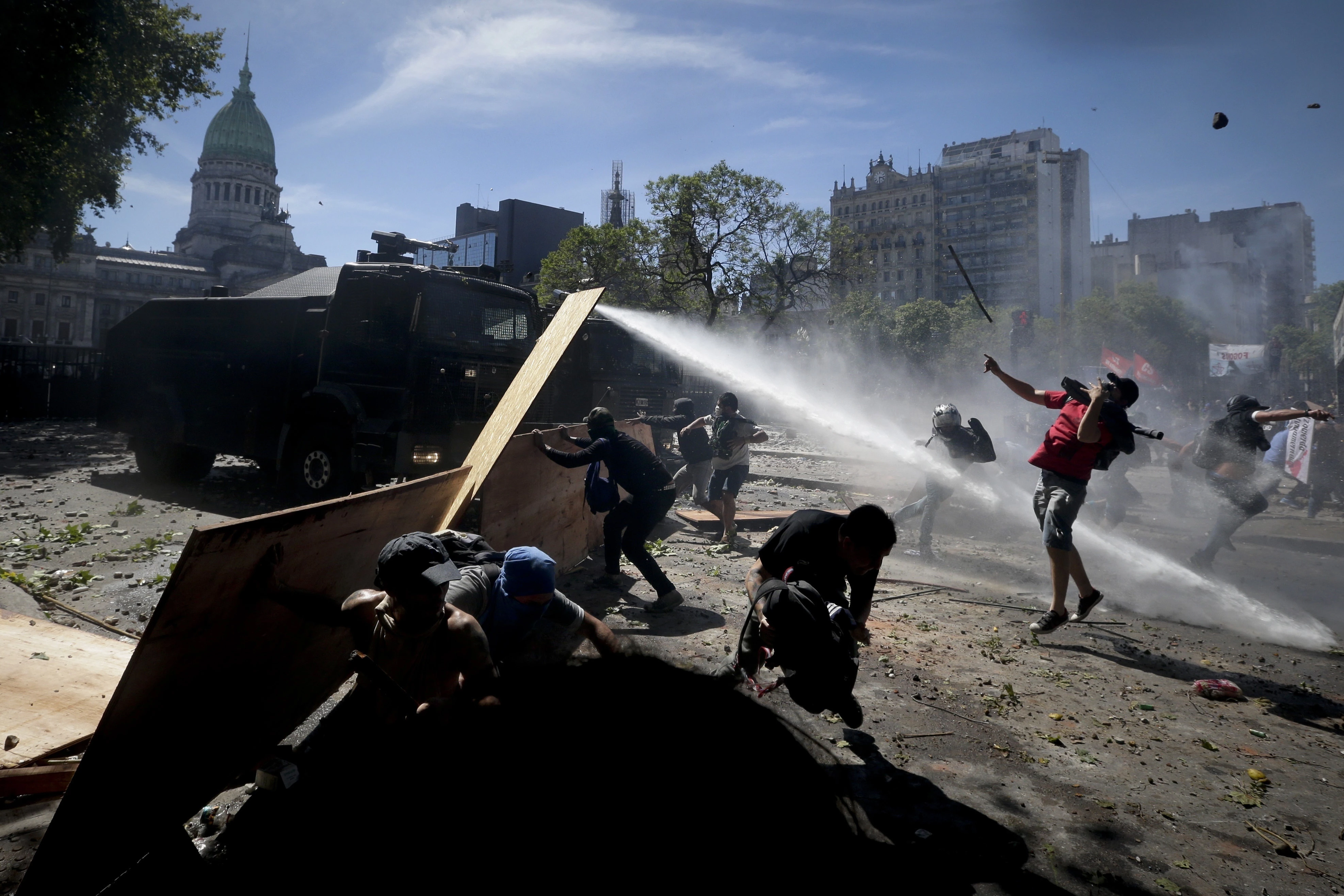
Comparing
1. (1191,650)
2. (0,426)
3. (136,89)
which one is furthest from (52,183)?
(1191,650)

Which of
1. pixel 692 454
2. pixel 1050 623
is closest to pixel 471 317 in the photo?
pixel 692 454

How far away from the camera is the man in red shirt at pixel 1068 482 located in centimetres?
532

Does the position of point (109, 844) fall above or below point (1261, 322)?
below

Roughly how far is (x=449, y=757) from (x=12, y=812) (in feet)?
5.87

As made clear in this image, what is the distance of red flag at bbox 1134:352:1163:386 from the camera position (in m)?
23.0

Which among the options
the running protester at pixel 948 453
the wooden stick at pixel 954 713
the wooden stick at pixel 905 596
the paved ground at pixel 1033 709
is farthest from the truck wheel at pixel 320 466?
the wooden stick at pixel 954 713

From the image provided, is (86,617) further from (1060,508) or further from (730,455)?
(1060,508)

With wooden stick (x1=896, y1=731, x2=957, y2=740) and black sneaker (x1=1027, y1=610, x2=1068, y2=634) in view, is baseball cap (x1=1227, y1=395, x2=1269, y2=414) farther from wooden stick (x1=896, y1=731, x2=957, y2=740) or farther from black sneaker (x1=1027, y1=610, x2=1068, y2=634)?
wooden stick (x1=896, y1=731, x2=957, y2=740)

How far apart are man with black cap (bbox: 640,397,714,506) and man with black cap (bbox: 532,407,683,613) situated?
3.54 metres

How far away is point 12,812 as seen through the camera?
114 inches

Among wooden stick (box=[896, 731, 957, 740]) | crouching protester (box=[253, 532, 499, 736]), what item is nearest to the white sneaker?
wooden stick (box=[896, 731, 957, 740])

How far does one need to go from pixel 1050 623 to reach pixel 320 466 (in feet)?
26.2

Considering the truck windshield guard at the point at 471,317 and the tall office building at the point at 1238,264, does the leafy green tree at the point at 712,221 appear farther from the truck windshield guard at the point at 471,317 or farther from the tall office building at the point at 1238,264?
the tall office building at the point at 1238,264

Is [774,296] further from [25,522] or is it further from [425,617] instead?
[425,617]
